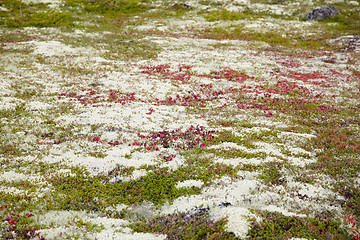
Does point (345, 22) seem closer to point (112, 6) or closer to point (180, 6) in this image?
point (180, 6)

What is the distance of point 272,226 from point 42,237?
1052cm

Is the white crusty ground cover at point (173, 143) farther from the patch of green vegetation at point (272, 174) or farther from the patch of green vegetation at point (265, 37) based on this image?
the patch of green vegetation at point (265, 37)

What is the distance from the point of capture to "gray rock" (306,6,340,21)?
232ft

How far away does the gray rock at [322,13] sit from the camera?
2788 inches

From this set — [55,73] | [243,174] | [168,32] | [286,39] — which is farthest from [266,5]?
[243,174]

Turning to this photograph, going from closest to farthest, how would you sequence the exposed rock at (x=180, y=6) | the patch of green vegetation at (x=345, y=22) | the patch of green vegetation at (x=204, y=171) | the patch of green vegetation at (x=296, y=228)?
the patch of green vegetation at (x=296, y=228) < the patch of green vegetation at (x=204, y=171) < the patch of green vegetation at (x=345, y=22) < the exposed rock at (x=180, y=6)

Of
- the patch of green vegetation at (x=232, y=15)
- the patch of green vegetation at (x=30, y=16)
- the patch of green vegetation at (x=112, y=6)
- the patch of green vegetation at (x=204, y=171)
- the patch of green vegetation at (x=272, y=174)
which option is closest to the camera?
the patch of green vegetation at (x=272, y=174)

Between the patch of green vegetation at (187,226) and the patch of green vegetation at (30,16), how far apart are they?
66.1 metres

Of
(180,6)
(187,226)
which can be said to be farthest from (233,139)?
(180,6)

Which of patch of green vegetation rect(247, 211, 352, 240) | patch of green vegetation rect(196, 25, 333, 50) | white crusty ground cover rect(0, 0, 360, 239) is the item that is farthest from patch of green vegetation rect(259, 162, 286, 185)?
patch of green vegetation rect(196, 25, 333, 50)

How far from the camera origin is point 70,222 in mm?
10773

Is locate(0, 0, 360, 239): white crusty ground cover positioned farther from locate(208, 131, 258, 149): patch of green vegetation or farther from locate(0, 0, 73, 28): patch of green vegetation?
locate(0, 0, 73, 28): patch of green vegetation

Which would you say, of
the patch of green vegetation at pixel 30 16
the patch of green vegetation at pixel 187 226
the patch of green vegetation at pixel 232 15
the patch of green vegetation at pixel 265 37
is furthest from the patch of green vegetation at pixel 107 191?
the patch of green vegetation at pixel 232 15

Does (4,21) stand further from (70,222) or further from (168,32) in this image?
(70,222)
